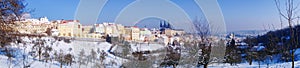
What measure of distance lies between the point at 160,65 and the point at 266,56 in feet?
30.4

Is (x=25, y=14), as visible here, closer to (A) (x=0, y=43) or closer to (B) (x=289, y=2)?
(A) (x=0, y=43)

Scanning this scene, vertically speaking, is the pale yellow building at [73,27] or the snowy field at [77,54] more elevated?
the pale yellow building at [73,27]

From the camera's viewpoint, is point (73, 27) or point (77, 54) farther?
point (77, 54)

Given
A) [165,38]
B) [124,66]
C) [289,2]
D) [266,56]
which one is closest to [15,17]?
[124,66]

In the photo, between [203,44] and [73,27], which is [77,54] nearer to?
[73,27]

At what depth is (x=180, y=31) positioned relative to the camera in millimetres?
6879

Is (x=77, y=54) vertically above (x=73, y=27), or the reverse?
(x=73, y=27)

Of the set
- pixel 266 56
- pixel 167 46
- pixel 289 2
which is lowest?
pixel 266 56

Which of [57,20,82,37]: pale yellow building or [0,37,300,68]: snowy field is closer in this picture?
[57,20,82,37]: pale yellow building

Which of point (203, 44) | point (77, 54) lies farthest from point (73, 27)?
point (203, 44)

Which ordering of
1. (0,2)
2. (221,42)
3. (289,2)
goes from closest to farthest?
(289,2), (0,2), (221,42)

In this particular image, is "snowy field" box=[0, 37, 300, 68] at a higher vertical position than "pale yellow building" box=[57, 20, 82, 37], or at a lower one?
lower

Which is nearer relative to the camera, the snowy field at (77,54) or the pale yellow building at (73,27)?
the pale yellow building at (73,27)

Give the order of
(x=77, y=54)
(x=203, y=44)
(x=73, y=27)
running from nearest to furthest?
(x=203, y=44)
(x=73, y=27)
(x=77, y=54)
